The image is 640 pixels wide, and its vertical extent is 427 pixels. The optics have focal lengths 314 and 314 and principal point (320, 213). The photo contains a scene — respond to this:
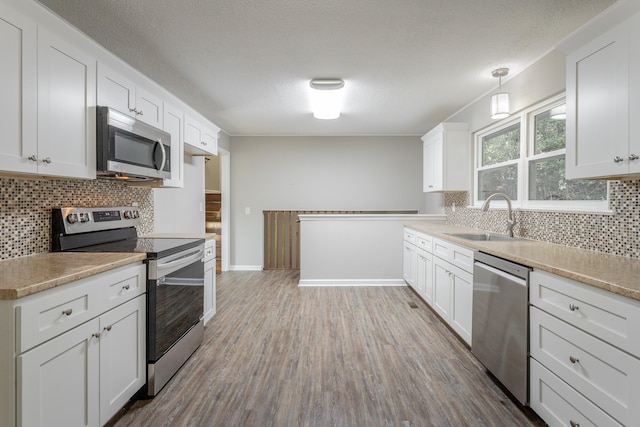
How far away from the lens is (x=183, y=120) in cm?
293

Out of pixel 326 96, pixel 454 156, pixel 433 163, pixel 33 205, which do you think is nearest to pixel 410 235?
pixel 433 163

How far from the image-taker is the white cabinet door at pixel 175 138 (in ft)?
8.82

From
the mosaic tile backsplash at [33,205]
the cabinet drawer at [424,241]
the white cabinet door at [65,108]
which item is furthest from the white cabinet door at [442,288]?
the mosaic tile backsplash at [33,205]

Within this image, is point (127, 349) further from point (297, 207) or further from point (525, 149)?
point (297, 207)

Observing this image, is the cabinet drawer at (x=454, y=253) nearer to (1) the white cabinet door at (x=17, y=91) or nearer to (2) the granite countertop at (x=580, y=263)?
(2) the granite countertop at (x=580, y=263)

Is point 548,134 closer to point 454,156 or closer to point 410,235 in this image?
point 454,156

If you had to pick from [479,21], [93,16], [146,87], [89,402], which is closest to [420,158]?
[479,21]

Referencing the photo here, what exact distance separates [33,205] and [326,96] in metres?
2.60

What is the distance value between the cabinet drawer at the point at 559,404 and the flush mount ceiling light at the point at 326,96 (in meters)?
2.68

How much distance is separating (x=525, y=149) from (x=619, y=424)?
2.35 m

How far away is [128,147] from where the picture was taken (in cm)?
207

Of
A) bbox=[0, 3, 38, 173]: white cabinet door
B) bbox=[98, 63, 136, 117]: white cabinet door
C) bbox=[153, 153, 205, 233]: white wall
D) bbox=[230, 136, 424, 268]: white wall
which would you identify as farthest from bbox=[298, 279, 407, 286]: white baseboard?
bbox=[0, 3, 38, 173]: white cabinet door

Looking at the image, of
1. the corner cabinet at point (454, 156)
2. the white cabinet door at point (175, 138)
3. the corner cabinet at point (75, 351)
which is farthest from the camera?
the corner cabinet at point (454, 156)

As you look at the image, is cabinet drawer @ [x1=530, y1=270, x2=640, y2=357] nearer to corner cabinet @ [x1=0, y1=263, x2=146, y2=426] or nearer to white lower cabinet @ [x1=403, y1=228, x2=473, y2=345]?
white lower cabinet @ [x1=403, y1=228, x2=473, y2=345]
